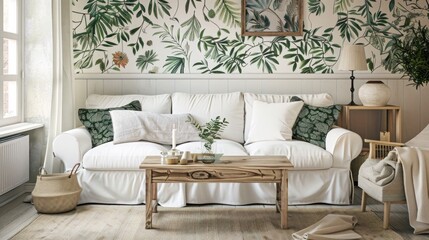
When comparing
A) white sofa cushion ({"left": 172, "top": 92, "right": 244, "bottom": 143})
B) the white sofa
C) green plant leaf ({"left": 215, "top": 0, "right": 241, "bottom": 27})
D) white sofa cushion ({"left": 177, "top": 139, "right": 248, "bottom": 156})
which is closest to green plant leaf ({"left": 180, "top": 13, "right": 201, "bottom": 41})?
green plant leaf ({"left": 215, "top": 0, "right": 241, "bottom": 27})

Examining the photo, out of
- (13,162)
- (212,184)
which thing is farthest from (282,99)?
(13,162)

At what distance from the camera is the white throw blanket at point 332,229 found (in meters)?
3.76

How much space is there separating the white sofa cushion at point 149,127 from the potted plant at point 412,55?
2.15 meters

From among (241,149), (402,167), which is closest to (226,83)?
(241,149)

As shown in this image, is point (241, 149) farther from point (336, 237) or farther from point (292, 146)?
point (336, 237)

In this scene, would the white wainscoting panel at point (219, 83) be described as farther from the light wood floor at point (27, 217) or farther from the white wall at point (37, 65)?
the light wood floor at point (27, 217)

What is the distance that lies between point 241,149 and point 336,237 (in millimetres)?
1352

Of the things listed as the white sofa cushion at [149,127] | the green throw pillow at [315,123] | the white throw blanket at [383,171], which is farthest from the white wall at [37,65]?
the white throw blanket at [383,171]

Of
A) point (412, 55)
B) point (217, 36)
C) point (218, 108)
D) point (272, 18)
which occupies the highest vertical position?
point (272, 18)

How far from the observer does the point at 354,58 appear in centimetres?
539

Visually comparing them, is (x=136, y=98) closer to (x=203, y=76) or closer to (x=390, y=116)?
(x=203, y=76)

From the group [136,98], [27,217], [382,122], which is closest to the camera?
[27,217]

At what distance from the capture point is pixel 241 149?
15.9 feet

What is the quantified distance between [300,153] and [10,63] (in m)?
2.69
